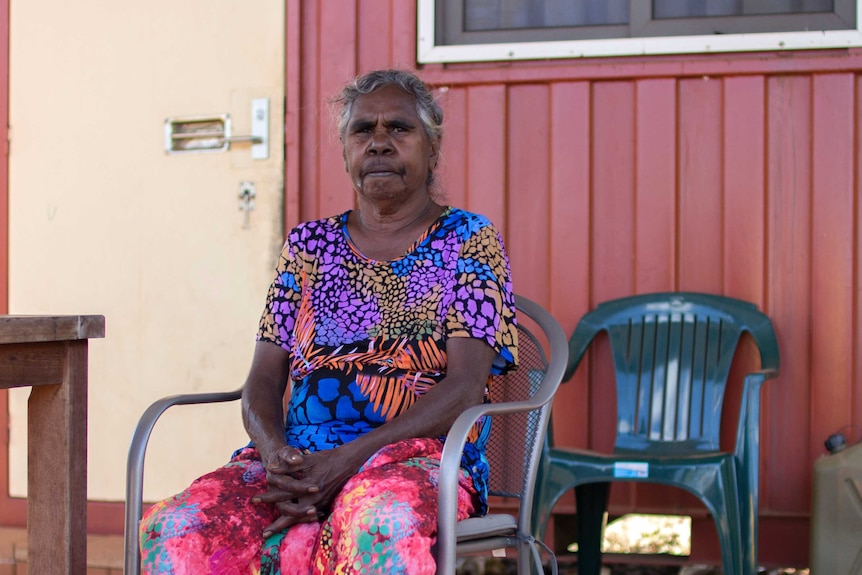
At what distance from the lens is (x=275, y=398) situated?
92.0 inches

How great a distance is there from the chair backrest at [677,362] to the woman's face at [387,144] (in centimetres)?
113

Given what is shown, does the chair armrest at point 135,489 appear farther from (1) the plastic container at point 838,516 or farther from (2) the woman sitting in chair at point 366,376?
(1) the plastic container at point 838,516

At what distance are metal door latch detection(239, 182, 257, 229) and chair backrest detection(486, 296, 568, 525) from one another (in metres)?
1.35

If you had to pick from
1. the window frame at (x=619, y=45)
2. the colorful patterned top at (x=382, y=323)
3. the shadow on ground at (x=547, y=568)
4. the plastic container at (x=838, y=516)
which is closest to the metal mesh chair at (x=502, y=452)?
the colorful patterned top at (x=382, y=323)

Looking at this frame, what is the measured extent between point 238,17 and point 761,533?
8.73 ft

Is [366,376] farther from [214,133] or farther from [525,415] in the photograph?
[214,133]

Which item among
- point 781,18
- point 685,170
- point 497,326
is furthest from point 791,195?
point 497,326

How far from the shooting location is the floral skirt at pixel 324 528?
1761 mm

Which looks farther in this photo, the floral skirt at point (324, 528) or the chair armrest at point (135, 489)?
the chair armrest at point (135, 489)

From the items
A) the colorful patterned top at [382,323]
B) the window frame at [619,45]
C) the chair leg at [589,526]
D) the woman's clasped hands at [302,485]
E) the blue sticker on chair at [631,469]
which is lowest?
the chair leg at [589,526]

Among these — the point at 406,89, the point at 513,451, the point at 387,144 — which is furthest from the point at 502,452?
the point at 406,89

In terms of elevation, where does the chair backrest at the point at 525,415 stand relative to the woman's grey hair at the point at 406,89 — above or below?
below

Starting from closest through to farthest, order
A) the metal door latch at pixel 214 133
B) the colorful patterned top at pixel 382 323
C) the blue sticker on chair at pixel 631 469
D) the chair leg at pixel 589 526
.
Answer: the colorful patterned top at pixel 382 323, the blue sticker on chair at pixel 631 469, the chair leg at pixel 589 526, the metal door latch at pixel 214 133

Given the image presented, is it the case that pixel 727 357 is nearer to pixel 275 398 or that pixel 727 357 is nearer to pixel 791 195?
pixel 791 195
